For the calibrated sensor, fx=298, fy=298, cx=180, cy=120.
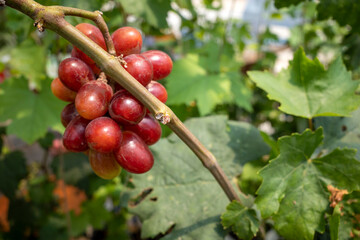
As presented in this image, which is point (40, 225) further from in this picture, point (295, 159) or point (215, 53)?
point (295, 159)

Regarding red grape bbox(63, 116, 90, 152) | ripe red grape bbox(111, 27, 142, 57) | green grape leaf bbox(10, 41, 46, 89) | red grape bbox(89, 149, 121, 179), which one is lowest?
green grape leaf bbox(10, 41, 46, 89)

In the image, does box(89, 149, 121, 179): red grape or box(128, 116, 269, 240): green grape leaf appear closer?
box(89, 149, 121, 179): red grape

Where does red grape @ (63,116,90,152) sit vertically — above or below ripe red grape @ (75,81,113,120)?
below

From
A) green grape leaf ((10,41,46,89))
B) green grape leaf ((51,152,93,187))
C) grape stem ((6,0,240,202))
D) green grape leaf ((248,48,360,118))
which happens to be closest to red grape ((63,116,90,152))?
grape stem ((6,0,240,202))

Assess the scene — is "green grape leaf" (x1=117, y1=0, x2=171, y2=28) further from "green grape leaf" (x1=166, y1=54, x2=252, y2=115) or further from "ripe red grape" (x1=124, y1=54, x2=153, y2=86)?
"ripe red grape" (x1=124, y1=54, x2=153, y2=86)

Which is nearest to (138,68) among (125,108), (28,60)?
(125,108)

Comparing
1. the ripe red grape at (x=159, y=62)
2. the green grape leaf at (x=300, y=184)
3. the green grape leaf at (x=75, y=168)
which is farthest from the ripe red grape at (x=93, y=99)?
the green grape leaf at (x=75, y=168)
